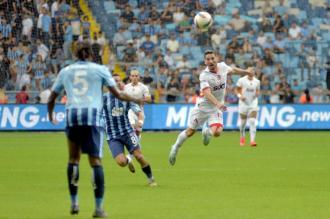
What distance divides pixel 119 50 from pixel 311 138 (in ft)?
32.6

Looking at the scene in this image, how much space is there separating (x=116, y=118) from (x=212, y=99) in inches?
Answer: 140

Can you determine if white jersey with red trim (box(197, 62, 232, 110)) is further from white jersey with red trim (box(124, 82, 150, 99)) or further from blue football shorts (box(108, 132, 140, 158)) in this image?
blue football shorts (box(108, 132, 140, 158))

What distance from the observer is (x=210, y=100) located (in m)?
18.3

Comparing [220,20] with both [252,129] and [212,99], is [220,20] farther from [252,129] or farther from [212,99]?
[212,99]

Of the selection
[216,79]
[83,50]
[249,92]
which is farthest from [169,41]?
[83,50]

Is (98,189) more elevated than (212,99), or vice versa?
(212,99)

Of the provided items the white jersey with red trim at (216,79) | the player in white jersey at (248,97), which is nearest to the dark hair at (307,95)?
the player in white jersey at (248,97)

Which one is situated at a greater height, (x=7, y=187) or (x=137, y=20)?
(x=137, y=20)

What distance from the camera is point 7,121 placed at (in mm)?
34031

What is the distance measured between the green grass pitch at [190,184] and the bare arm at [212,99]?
133 centimetres

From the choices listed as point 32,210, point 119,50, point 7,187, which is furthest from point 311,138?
point 32,210

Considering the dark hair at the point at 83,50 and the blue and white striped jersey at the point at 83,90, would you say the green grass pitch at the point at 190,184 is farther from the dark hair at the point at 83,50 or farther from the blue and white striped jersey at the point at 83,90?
the dark hair at the point at 83,50

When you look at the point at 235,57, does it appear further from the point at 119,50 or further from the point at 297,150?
the point at 297,150

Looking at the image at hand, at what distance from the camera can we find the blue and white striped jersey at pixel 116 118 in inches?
601
